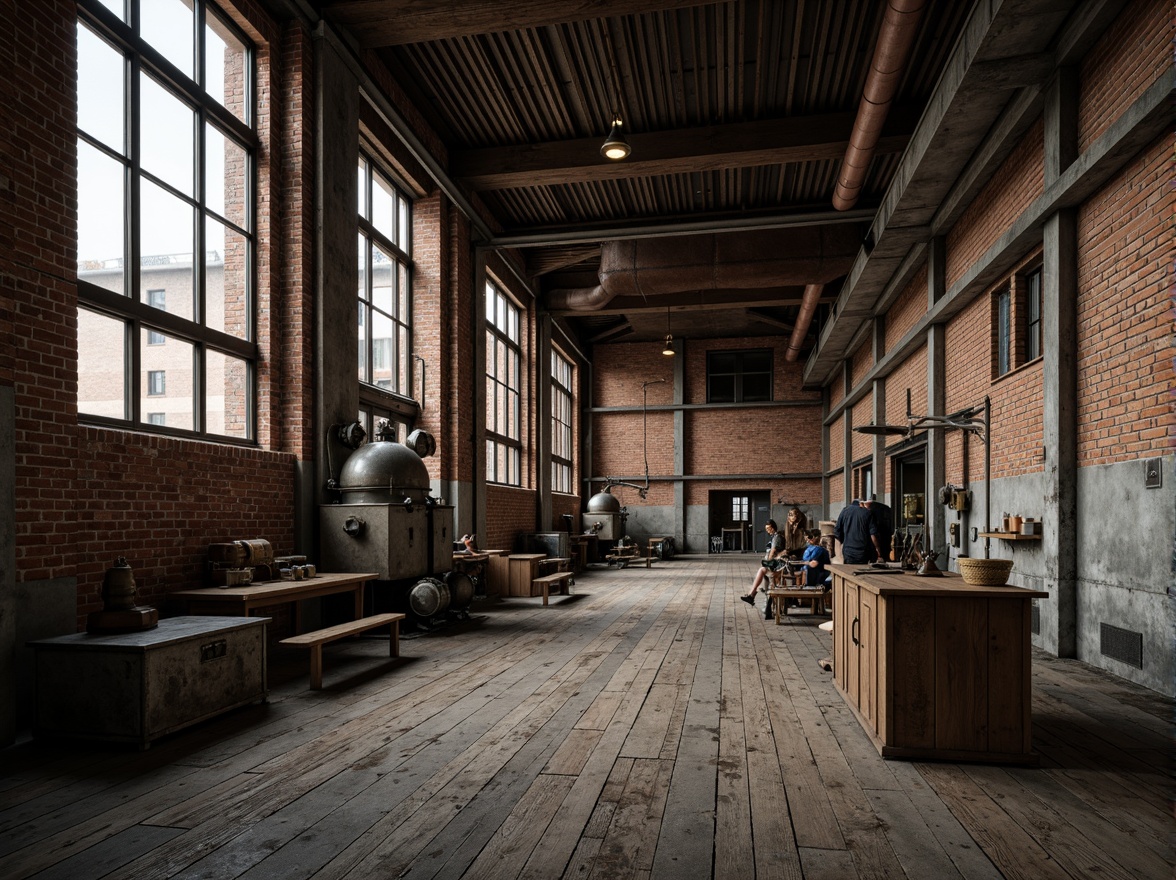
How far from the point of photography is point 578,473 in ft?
68.8

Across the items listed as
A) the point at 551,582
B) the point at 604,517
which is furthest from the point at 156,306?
the point at 604,517

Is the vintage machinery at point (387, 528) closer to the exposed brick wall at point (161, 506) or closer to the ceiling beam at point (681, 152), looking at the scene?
the exposed brick wall at point (161, 506)

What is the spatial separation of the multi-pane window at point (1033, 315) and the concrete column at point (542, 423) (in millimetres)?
9907

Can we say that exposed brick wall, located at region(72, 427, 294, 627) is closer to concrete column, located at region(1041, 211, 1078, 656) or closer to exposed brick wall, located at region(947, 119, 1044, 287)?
concrete column, located at region(1041, 211, 1078, 656)

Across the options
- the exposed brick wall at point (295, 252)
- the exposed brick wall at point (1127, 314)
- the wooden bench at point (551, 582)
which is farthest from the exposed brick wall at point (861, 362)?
the exposed brick wall at point (295, 252)

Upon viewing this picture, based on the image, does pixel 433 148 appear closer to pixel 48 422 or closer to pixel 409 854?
pixel 48 422

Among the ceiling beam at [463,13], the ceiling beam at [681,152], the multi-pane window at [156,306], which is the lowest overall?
the multi-pane window at [156,306]

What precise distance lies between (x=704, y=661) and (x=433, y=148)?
765 centimetres

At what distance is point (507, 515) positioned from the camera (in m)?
13.5

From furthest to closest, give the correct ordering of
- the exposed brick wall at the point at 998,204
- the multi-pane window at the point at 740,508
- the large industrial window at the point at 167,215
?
the multi-pane window at the point at 740,508 < the exposed brick wall at the point at 998,204 < the large industrial window at the point at 167,215

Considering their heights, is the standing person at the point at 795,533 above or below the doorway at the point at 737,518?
above

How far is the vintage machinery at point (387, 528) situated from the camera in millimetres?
6930

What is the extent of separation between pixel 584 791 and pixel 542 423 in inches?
503

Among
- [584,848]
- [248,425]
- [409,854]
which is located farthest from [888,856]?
[248,425]
